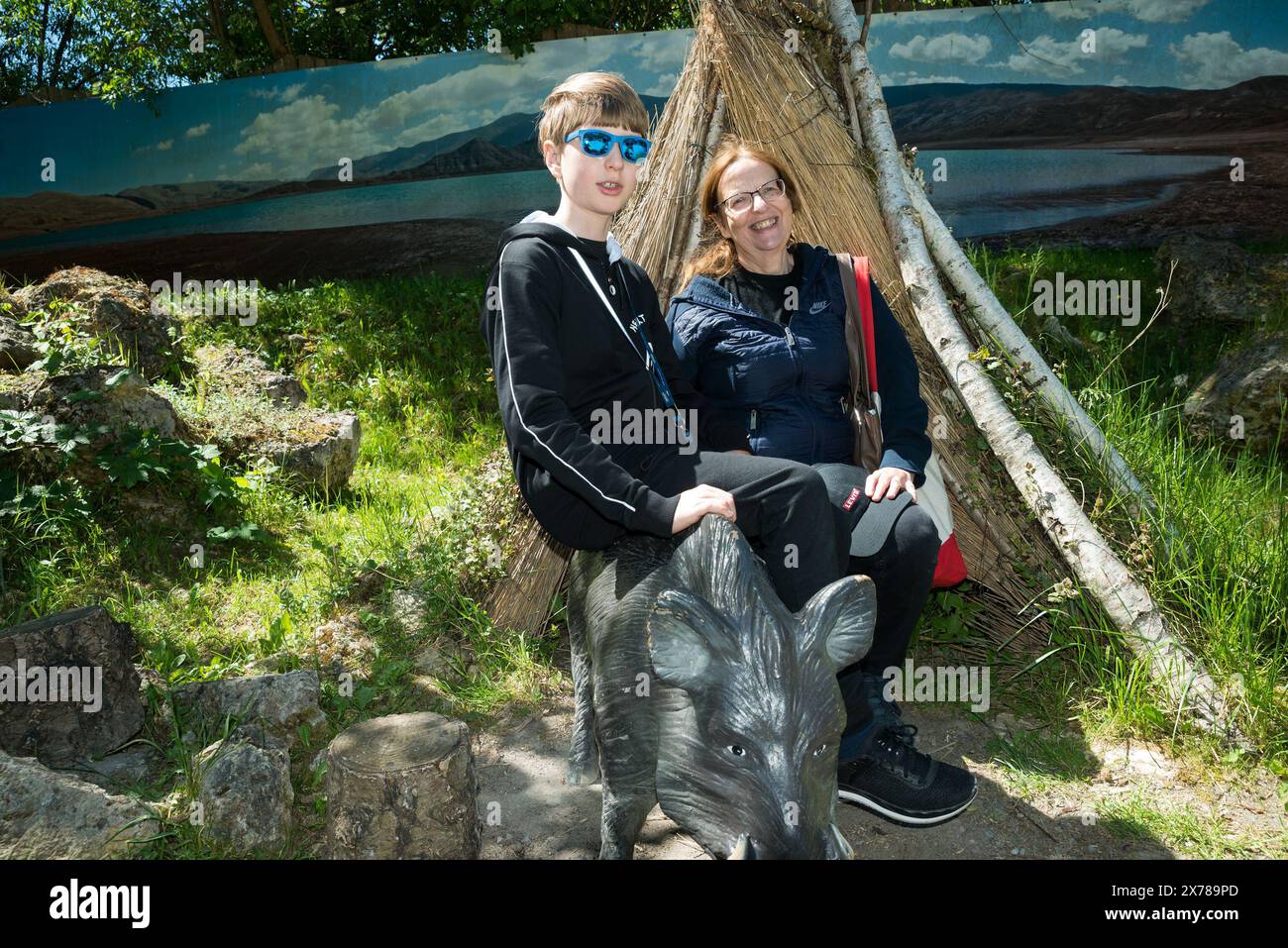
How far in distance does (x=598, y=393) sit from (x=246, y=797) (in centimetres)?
157

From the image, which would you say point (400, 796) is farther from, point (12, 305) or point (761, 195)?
point (12, 305)

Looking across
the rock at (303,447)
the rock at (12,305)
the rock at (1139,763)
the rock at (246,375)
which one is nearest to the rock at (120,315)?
the rock at (12,305)

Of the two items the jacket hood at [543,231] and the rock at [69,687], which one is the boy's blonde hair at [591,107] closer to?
the jacket hood at [543,231]

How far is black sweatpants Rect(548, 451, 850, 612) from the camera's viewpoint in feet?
8.07

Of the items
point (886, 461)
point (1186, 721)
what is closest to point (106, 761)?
point (886, 461)

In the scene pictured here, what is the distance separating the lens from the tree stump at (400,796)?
2533mm

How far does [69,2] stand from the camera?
29.6ft

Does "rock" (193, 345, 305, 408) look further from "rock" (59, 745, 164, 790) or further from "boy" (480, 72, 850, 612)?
"boy" (480, 72, 850, 612)

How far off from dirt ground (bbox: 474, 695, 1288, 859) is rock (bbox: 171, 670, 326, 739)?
0.64m

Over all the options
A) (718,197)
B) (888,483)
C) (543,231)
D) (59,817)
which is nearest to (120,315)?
(59,817)

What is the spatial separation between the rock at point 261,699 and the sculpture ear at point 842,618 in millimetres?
2058

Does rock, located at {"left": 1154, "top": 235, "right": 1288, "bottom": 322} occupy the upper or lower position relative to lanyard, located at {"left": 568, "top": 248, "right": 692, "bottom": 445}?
upper

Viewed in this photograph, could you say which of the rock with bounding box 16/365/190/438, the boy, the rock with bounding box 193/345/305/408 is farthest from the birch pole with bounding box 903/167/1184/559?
the rock with bounding box 193/345/305/408

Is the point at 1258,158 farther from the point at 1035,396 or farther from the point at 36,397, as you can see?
the point at 36,397
